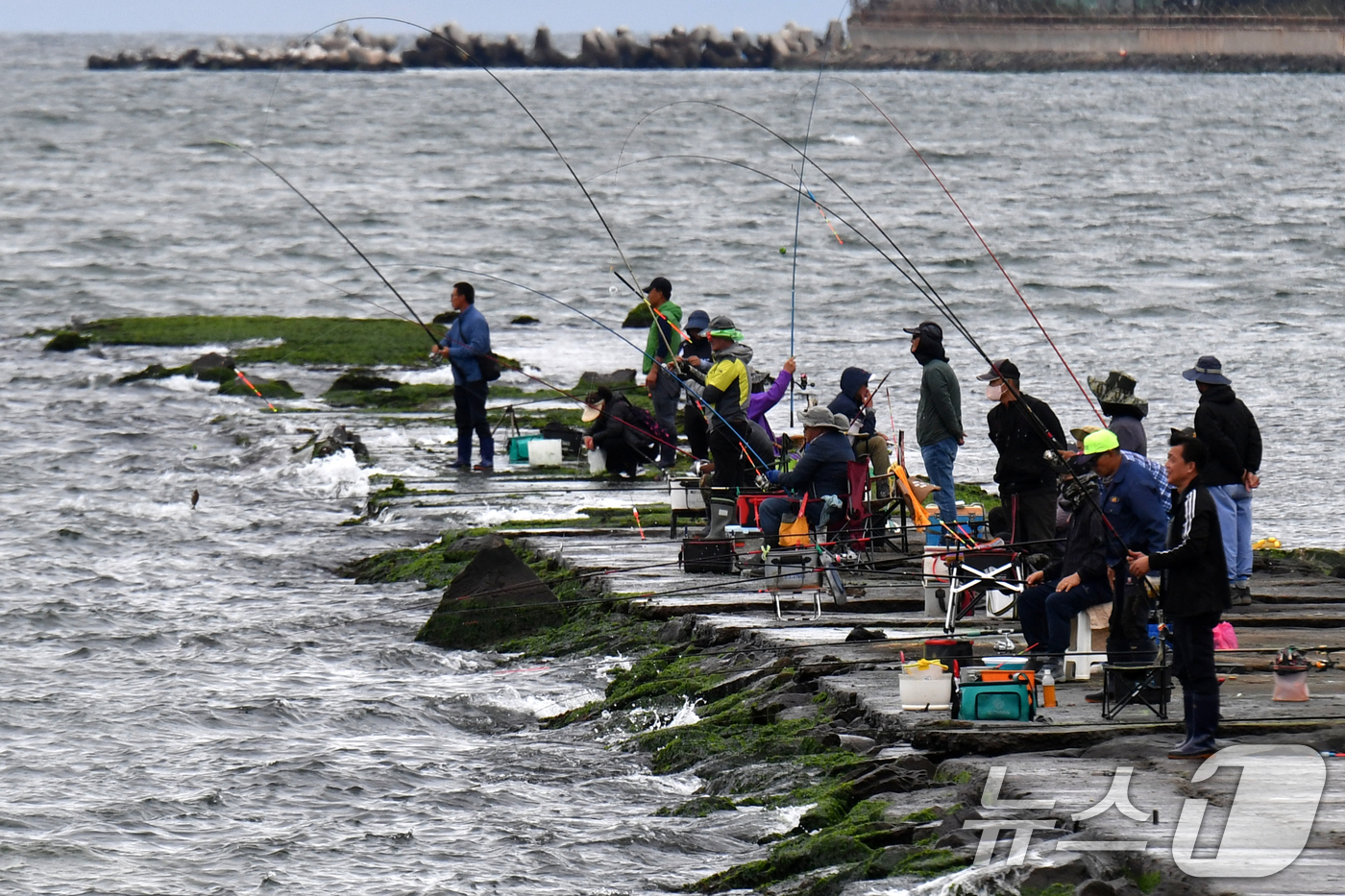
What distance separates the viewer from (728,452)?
12891mm

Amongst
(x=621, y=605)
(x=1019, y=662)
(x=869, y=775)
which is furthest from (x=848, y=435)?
(x=869, y=775)

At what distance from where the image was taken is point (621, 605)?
12352mm

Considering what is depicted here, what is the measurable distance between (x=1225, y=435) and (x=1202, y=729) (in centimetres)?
334

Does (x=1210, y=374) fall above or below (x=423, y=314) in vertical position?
above

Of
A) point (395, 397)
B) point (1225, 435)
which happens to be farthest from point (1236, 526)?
point (395, 397)

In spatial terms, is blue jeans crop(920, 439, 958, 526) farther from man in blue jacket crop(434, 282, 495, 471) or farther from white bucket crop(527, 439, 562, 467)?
white bucket crop(527, 439, 562, 467)

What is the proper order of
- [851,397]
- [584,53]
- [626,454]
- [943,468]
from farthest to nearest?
A: [584,53] → [626,454] → [851,397] → [943,468]

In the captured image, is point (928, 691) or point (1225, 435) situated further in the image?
point (1225, 435)

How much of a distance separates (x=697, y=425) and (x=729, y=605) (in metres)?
3.00

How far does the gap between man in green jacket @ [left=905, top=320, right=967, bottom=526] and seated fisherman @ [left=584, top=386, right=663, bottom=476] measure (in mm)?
4519

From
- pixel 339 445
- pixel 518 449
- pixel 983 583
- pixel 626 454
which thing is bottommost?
pixel 339 445

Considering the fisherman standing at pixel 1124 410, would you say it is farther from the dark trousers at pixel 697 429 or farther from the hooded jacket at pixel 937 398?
the dark trousers at pixel 697 429

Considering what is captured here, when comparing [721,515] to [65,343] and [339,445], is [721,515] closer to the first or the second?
[339,445]

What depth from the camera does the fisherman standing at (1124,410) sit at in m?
10.1
